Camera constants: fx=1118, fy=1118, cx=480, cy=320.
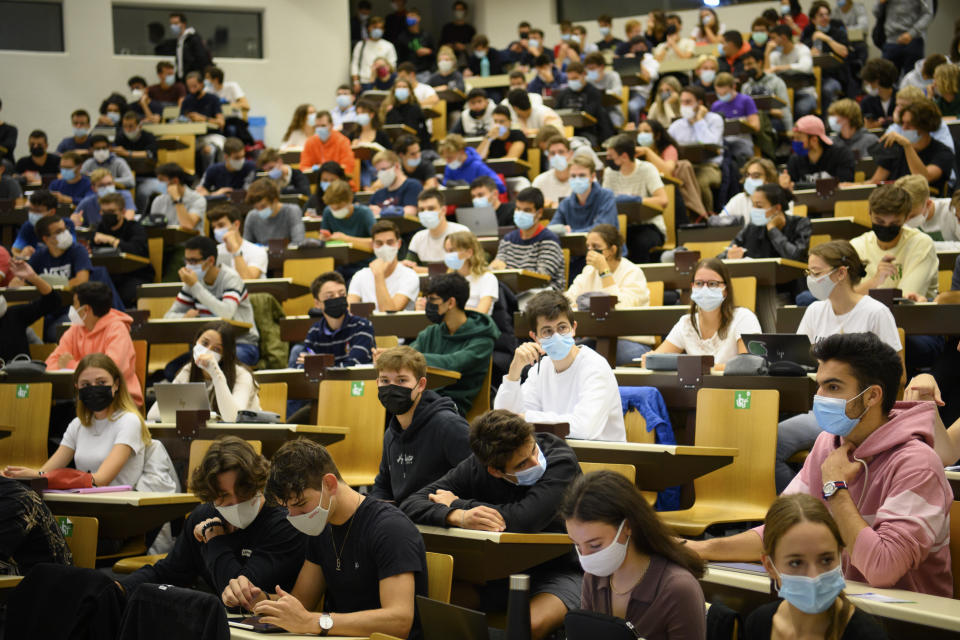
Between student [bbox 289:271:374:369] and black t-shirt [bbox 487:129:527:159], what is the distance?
4572 millimetres

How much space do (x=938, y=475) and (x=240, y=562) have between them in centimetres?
214

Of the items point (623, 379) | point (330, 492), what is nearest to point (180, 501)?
point (330, 492)

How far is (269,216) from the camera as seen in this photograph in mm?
8953

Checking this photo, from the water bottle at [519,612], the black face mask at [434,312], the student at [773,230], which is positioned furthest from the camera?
the student at [773,230]

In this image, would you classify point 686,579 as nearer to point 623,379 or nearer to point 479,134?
point 623,379

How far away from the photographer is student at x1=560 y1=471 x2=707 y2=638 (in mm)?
2562

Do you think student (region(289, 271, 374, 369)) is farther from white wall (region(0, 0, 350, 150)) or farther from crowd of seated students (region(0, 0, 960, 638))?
white wall (region(0, 0, 350, 150))

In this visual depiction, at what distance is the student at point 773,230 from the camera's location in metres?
6.55

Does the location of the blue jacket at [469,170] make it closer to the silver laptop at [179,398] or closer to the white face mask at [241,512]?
the silver laptop at [179,398]

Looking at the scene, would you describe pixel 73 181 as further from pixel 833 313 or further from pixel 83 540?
Result: pixel 833 313

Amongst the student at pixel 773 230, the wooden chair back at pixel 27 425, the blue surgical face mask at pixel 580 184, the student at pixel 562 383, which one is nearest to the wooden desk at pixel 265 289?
the wooden chair back at pixel 27 425

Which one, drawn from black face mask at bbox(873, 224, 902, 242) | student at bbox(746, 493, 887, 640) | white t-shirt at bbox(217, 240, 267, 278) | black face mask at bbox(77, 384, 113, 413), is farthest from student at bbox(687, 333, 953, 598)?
white t-shirt at bbox(217, 240, 267, 278)

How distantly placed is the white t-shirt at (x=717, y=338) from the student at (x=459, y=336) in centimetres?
90

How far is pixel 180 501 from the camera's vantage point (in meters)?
4.23
